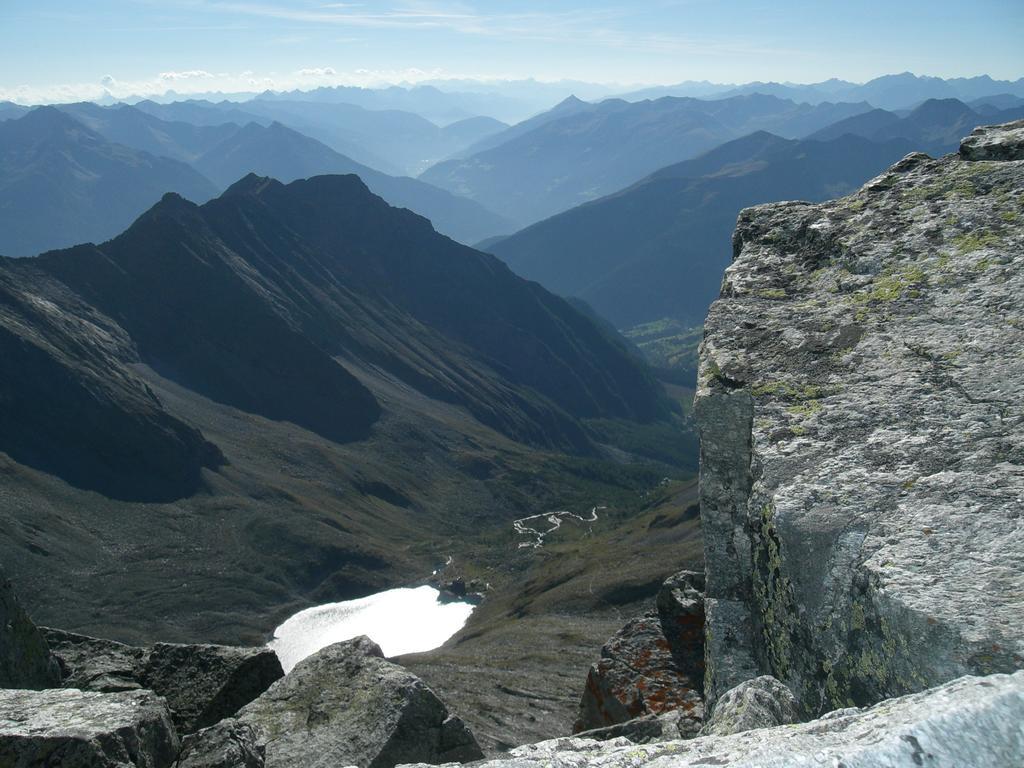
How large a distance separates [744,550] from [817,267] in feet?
14.1

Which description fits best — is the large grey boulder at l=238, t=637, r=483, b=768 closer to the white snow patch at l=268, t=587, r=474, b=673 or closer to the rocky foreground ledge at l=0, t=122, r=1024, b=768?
the rocky foreground ledge at l=0, t=122, r=1024, b=768

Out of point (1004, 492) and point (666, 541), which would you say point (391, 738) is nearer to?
point (1004, 492)

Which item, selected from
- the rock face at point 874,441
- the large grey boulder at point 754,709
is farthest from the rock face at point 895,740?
the large grey boulder at point 754,709

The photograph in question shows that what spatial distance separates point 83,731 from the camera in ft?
27.0

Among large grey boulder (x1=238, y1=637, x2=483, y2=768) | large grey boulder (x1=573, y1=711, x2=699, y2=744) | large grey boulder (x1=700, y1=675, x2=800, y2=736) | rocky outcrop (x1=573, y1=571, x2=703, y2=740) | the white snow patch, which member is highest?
large grey boulder (x1=700, y1=675, x2=800, y2=736)

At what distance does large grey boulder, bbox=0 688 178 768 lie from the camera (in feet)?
25.9

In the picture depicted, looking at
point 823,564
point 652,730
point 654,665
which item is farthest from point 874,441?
point 654,665

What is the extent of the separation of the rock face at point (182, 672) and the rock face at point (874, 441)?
8.82 meters

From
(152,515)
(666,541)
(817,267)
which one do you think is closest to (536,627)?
(666,541)

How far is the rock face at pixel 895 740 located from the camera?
4.54m

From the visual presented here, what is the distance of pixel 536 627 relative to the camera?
85.0 metres

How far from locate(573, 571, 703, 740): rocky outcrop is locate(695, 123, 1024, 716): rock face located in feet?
17.5

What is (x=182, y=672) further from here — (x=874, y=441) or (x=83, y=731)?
(x=874, y=441)

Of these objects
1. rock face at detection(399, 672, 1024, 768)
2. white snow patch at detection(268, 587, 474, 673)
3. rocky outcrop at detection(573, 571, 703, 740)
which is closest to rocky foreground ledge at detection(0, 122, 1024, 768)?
rock face at detection(399, 672, 1024, 768)
